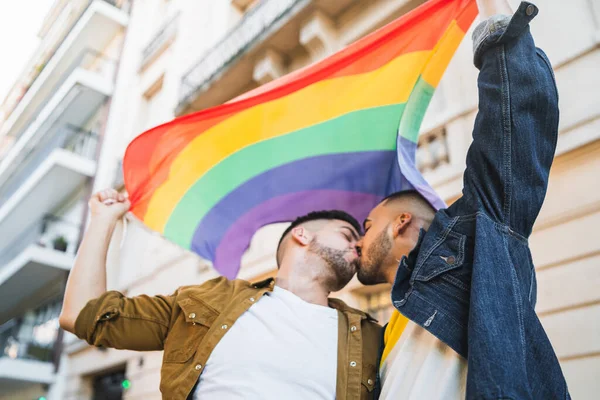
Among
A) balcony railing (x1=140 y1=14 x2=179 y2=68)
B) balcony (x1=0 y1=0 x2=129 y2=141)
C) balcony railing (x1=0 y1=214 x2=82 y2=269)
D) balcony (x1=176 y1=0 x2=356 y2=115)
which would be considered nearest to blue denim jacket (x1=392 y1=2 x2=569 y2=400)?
balcony (x1=176 y1=0 x2=356 y2=115)

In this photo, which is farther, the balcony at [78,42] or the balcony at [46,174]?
the balcony at [78,42]

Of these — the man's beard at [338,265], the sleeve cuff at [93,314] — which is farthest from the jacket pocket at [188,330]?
the man's beard at [338,265]

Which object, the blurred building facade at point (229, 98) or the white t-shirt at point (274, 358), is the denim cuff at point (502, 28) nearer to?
the white t-shirt at point (274, 358)

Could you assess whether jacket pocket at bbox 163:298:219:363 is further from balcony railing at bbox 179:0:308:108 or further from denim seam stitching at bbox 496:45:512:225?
balcony railing at bbox 179:0:308:108

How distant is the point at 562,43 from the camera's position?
3.84m

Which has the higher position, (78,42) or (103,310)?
(78,42)

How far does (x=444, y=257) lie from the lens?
5.50ft

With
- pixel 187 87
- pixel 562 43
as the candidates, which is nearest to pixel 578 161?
pixel 562 43

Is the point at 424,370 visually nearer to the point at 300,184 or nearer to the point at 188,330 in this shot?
the point at 188,330

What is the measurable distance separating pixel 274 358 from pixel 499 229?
1075 mm

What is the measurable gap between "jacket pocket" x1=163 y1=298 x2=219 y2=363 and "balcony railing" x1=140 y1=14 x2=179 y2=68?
1019cm

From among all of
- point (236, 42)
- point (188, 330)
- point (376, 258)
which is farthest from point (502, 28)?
point (236, 42)

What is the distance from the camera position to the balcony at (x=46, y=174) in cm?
1248

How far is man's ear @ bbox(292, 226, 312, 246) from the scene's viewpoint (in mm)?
2924
